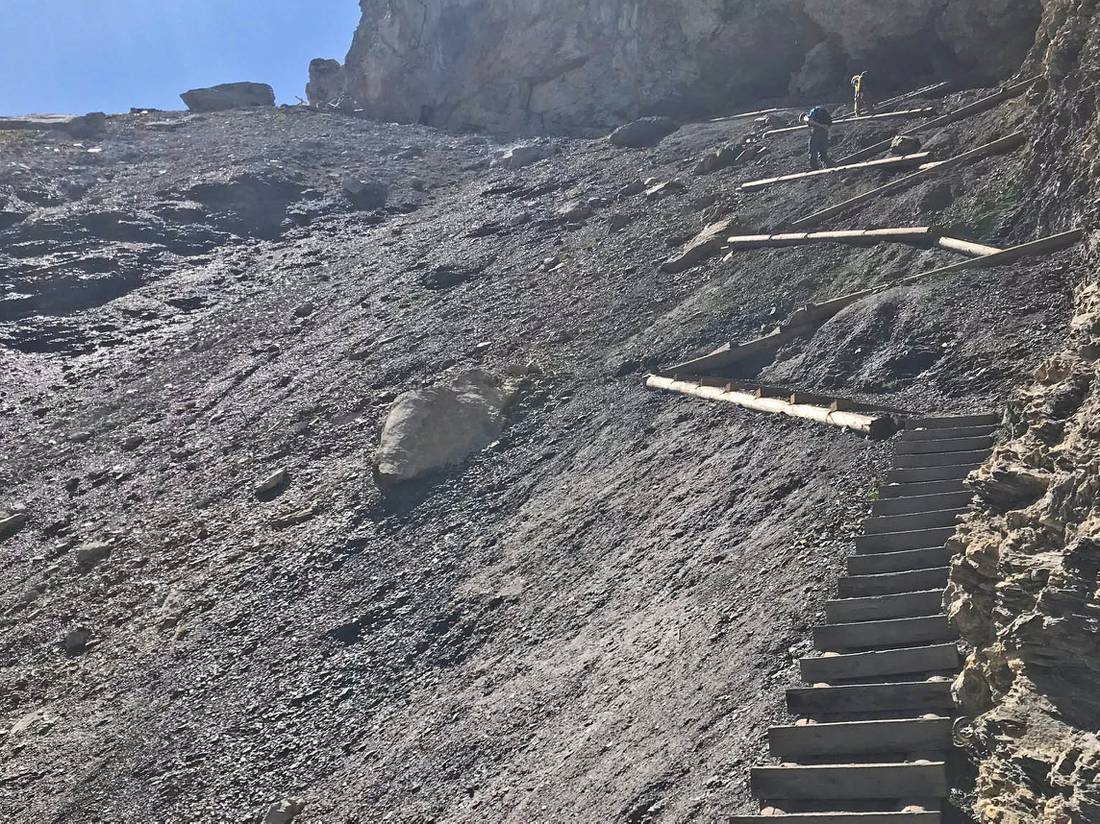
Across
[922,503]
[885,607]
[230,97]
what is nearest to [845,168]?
[922,503]

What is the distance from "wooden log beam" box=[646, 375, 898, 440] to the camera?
898 cm

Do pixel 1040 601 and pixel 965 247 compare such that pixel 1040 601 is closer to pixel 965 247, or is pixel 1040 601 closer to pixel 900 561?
pixel 900 561

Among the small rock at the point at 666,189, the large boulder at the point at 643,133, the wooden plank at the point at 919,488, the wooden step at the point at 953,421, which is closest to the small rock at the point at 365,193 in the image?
the large boulder at the point at 643,133

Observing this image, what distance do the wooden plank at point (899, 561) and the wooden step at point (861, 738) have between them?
59.4 inches

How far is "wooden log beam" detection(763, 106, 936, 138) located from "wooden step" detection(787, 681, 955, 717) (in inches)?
706

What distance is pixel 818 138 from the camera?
20.6 m

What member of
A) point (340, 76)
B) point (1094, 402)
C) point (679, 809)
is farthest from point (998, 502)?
point (340, 76)

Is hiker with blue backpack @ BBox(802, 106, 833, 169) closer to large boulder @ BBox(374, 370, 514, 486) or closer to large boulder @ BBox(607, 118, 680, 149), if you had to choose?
large boulder @ BBox(374, 370, 514, 486)

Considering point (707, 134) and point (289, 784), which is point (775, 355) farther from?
point (707, 134)

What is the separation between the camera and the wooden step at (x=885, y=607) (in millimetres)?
6168

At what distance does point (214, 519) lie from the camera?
49.8ft

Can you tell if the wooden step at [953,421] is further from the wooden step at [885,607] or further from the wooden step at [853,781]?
the wooden step at [853,781]

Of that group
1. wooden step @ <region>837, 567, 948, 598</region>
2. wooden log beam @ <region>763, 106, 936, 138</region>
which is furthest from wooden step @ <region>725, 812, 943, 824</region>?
wooden log beam @ <region>763, 106, 936, 138</region>

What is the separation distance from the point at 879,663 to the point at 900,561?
1.10 m
